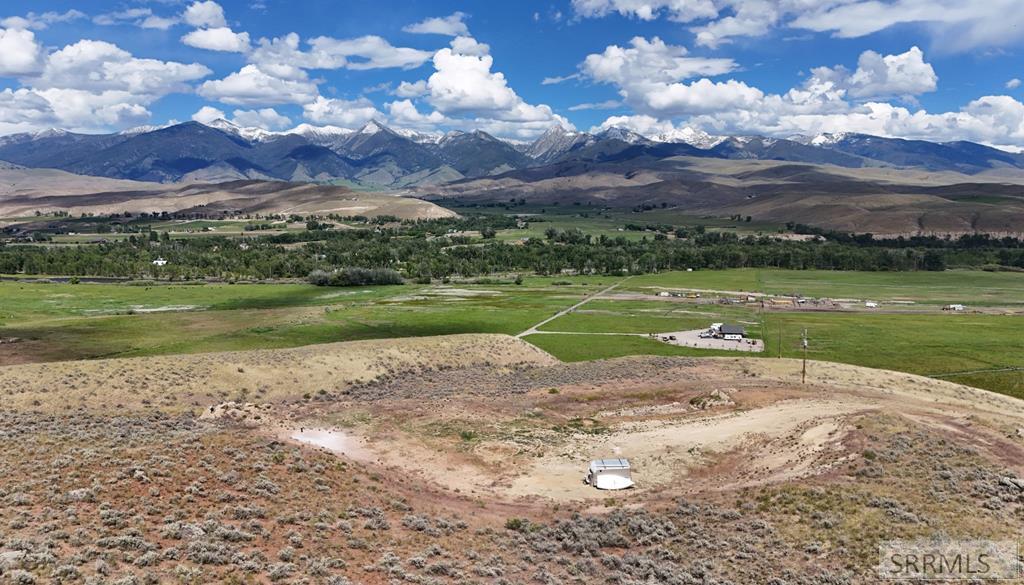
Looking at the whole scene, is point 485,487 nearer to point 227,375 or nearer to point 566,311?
point 227,375

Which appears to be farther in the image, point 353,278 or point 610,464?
point 353,278

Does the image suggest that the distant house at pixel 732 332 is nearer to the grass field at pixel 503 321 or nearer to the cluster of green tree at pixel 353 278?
the grass field at pixel 503 321

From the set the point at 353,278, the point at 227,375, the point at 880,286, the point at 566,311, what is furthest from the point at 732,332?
the point at 353,278

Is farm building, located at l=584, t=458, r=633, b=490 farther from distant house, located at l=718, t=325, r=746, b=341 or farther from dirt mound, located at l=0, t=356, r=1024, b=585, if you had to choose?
distant house, located at l=718, t=325, r=746, b=341

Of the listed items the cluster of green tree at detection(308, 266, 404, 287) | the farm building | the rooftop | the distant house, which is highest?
the cluster of green tree at detection(308, 266, 404, 287)

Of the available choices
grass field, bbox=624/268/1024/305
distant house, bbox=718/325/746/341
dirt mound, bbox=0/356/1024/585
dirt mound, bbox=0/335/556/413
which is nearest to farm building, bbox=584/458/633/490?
dirt mound, bbox=0/356/1024/585

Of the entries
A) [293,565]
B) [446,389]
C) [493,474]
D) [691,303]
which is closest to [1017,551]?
[493,474]

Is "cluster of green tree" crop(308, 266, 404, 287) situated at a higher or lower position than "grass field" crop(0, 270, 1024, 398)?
higher

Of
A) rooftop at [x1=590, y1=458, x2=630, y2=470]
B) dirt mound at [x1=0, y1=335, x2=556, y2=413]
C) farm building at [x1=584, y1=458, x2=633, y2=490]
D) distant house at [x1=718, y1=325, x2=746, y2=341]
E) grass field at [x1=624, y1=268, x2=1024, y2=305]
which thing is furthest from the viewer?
grass field at [x1=624, y1=268, x2=1024, y2=305]
